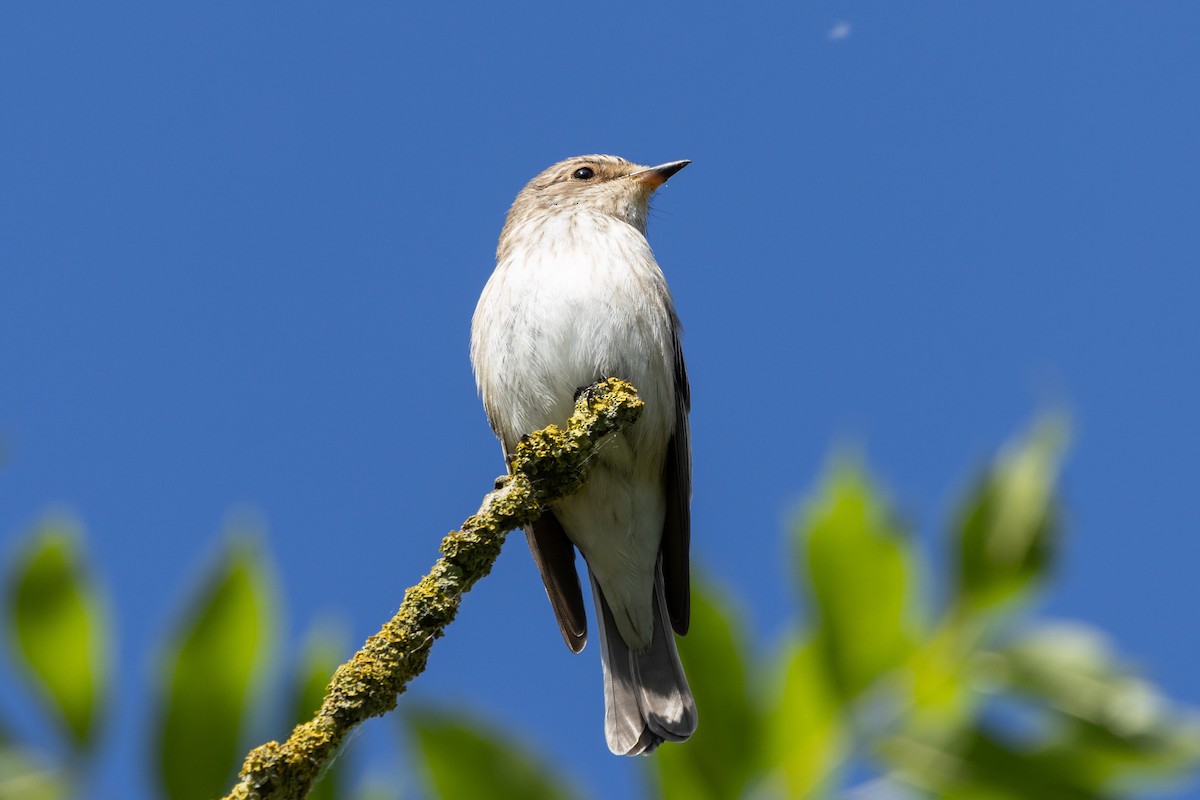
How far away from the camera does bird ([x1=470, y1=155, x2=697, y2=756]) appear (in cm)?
579

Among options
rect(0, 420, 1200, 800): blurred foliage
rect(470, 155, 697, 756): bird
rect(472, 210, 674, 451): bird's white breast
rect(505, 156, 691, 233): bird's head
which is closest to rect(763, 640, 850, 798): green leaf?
rect(0, 420, 1200, 800): blurred foliage

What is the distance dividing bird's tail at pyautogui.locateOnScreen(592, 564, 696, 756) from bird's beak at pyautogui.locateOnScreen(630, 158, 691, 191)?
2.78m

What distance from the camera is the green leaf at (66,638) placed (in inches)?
48.8

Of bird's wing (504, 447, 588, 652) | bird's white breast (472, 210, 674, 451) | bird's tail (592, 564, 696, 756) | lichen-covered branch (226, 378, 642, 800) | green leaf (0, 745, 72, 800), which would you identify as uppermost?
bird's white breast (472, 210, 674, 451)

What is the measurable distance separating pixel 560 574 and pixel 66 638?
195 inches

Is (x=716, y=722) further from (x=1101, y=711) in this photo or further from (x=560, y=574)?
(x=560, y=574)

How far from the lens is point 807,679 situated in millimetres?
1316

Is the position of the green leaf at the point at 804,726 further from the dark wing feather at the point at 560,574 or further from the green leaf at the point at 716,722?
the dark wing feather at the point at 560,574

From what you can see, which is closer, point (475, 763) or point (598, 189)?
point (475, 763)

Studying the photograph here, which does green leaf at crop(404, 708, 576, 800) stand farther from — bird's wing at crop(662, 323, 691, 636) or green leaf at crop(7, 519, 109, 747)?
bird's wing at crop(662, 323, 691, 636)

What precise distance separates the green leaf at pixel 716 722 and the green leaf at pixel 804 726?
3cm

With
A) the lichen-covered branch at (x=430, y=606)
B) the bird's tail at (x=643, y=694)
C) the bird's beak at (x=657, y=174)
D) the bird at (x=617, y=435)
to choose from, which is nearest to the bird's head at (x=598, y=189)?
the bird's beak at (x=657, y=174)

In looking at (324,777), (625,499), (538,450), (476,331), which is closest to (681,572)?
(625,499)

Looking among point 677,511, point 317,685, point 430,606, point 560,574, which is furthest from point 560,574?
point 317,685
